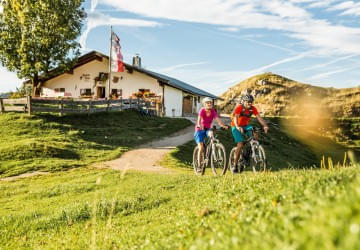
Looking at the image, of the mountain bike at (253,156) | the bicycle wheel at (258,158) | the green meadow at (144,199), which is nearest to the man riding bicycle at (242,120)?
the mountain bike at (253,156)

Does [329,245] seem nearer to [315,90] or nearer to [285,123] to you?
[285,123]

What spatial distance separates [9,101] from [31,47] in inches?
575

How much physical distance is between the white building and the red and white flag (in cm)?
661

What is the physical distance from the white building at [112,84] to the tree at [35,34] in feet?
16.6

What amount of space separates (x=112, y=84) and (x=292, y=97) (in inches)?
1877

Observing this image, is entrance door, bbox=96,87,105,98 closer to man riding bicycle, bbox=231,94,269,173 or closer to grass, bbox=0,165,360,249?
grass, bbox=0,165,360,249

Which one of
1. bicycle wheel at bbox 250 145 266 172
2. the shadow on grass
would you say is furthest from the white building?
bicycle wheel at bbox 250 145 266 172

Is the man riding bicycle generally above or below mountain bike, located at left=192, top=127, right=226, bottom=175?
above

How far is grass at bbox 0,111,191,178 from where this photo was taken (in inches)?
669

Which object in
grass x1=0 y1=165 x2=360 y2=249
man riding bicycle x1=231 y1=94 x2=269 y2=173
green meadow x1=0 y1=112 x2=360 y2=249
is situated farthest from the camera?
man riding bicycle x1=231 y1=94 x2=269 y2=173

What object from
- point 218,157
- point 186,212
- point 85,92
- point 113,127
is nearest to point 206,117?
point 218,157

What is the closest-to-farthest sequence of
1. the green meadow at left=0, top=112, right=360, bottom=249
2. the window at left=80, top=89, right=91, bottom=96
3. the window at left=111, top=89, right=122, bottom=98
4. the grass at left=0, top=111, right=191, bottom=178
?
the green meadow at left=0, top=112, right=360, bottom=249, the grass at left=0, top=111, right=191, bottom=178, the window at left=111, top=89, right=122, bottom=98, the window at left=80, top=89, right=91, bottom=96

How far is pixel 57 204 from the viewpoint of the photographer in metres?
9.43

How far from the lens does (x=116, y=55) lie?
34875 millimetres
